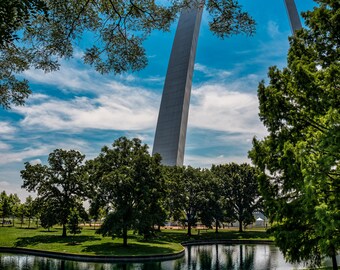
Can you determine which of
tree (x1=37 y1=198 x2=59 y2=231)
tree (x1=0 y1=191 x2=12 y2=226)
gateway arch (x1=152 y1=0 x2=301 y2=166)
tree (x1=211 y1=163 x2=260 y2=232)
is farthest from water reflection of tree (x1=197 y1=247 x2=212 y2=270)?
tree (x1=0 y1=191 x2=12 y2=226)

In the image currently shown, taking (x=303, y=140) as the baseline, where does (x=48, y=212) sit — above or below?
below

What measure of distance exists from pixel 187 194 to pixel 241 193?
11.1 meters

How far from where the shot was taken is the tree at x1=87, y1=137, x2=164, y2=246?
26203mm

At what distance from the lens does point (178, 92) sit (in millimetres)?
51438

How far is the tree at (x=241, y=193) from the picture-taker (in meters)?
47.8

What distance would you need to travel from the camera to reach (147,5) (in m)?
7.67

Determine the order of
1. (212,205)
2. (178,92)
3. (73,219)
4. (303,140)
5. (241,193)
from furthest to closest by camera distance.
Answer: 1. (178,92)
2. (241,193)
3. (212,205)
4. (73,219)
5. (303,140)

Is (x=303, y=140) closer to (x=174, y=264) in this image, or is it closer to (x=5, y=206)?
(x=174, y=264)

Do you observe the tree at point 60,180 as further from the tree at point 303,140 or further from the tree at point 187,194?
the tree at point 303,140

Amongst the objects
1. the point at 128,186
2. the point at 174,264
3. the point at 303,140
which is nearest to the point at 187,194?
the point at 128,186

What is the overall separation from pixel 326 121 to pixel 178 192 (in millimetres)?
31873

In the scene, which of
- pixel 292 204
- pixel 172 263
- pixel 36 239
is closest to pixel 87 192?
pixel 36 239

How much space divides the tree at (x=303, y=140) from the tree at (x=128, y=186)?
13959mm

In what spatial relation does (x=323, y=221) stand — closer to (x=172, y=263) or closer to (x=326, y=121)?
(x=326, y=121)
